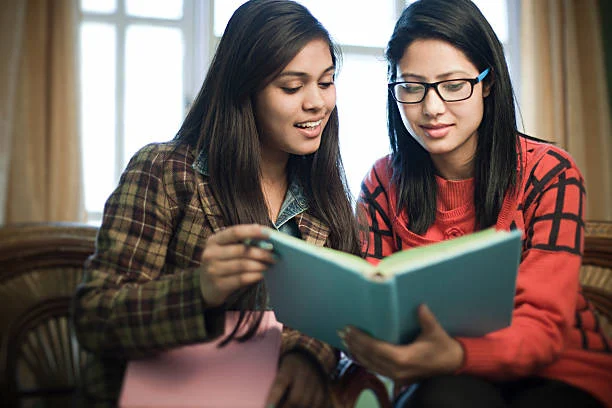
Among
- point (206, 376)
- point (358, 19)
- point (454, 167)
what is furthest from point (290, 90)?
point (358, 19)

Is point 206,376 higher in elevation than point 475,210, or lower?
lower

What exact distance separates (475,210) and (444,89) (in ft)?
0.99

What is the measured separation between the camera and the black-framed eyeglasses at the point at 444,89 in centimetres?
146

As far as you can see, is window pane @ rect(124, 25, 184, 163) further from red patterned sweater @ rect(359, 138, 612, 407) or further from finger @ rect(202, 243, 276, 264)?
finger @ rect(202, 243, 276, 264)

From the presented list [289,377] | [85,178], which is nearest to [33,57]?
[85,178]

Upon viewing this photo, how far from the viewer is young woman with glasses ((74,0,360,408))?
1.15 meters

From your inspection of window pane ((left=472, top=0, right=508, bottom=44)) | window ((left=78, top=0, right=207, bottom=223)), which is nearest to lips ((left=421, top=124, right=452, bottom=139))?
window ((left=78, top=0, right=207, bottom=223))

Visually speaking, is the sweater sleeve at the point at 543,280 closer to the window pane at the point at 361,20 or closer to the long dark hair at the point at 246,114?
the long dark hair at the point at 246,114

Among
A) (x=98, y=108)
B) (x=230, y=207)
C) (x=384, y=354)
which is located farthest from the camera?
(x=98, y=108)

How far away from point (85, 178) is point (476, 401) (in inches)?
100

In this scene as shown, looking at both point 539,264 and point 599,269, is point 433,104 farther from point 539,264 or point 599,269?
point 599,269

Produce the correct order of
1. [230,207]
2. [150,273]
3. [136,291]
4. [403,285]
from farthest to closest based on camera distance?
[230,207] → [150,273] → [136,291] → [403,285]

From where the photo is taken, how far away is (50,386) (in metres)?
1.55

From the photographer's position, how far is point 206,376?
1.08 metres
